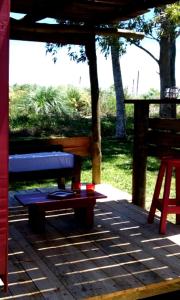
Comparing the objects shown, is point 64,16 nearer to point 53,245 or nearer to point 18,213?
point 18,213

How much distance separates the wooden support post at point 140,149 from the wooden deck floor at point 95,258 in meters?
0.40

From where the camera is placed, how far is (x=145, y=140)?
556 centimetres

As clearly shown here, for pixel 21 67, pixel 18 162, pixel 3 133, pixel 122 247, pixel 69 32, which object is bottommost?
pixel 122 247

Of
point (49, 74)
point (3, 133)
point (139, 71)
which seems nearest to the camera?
point (3, 133)

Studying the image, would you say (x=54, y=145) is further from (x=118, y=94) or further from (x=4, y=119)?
(x=118, y=94)

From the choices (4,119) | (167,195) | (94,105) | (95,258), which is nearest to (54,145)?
(94,105)

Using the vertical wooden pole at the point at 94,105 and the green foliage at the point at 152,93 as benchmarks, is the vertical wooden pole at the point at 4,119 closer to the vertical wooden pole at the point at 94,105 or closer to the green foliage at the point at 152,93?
the vertical wooden pole at the point at 94,105

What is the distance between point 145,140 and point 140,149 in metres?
0.13

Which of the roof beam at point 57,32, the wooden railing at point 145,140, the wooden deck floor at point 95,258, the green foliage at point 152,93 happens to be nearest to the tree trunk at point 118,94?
the roof beam at point 57,32

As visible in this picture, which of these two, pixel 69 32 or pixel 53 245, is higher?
pixel 69 32

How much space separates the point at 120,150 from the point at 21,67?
1200 centimetres

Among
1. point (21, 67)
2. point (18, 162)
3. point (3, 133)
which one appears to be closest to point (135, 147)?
point (18, 162)

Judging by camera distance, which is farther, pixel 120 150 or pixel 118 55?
pixel 118 55

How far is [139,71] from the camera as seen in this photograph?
24.2 m
